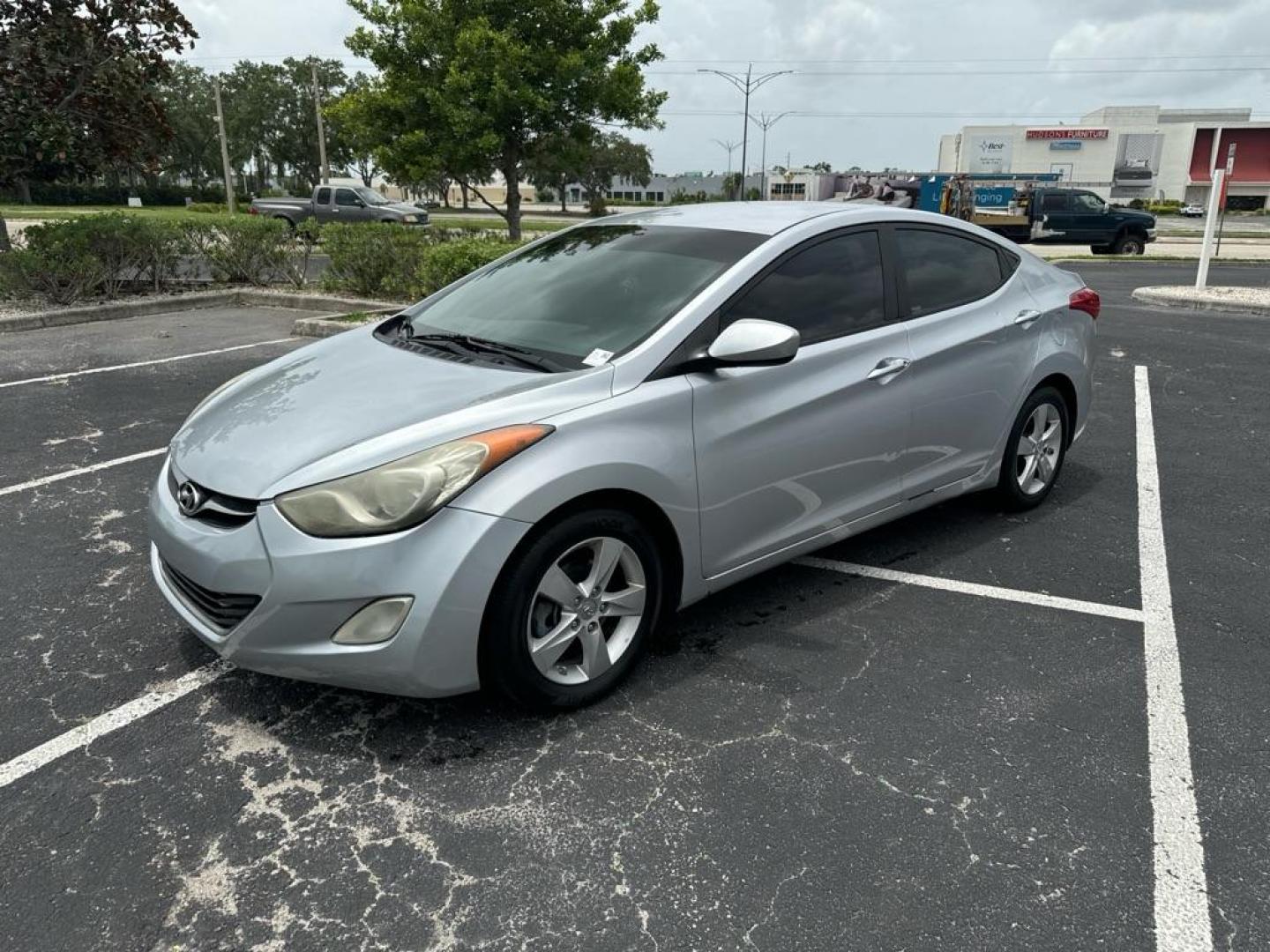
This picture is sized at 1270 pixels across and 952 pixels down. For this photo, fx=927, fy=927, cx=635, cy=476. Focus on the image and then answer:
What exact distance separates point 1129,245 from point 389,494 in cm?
3020

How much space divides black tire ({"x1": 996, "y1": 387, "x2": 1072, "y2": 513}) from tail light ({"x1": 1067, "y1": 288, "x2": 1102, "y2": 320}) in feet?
1.61

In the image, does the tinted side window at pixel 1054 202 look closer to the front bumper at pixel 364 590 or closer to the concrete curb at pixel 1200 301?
the concrete curb at pixel 1200 301

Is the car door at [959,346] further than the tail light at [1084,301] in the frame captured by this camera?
No

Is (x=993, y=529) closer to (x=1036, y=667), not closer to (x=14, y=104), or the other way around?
(x=1036, y=667)

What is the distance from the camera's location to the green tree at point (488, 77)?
60.0ft

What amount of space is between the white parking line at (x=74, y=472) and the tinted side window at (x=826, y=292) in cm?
410

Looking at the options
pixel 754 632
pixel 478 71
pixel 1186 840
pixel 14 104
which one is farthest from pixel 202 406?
pixel 478 71

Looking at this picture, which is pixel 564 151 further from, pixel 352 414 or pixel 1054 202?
pixel 352 414

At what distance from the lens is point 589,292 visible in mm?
3670

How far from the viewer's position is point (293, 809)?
8.51 feet

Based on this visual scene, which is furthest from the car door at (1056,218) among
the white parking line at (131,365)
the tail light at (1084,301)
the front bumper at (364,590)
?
the front bumper at (364,590)

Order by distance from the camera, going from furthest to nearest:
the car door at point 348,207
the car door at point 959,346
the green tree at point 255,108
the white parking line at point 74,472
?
the green tree at point 255,108, the car door at point 348,207, the white parking line at point 74,472, the car door at point 959,346

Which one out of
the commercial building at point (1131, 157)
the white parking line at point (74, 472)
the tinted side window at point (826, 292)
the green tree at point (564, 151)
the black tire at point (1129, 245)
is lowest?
the white parking line at point (74, 472)

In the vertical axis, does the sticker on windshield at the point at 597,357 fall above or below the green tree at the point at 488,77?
below
